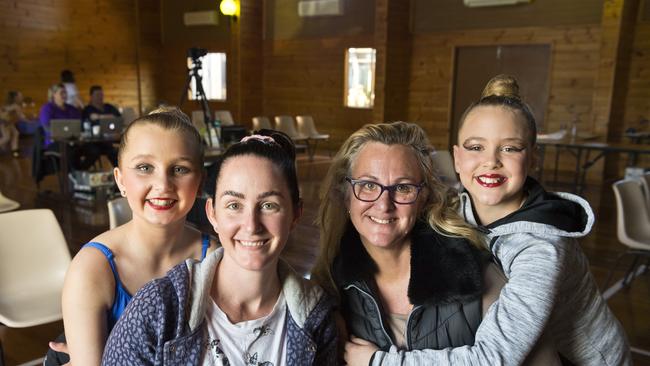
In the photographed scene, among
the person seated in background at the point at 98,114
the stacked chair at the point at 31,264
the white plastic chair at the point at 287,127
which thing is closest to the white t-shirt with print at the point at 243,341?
the stacked chair at the point at 31,264

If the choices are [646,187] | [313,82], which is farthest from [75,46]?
[646,187]

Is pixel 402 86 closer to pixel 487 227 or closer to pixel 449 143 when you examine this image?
pixel 449 143

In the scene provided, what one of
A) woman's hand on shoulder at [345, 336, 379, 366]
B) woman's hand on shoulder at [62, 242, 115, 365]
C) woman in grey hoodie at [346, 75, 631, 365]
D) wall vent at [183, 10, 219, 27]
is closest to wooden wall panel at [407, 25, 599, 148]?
wall vent at [183, 10, 219, 27]

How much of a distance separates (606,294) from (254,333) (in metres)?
3.50

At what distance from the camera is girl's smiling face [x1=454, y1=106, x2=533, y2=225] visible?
1.51 metres

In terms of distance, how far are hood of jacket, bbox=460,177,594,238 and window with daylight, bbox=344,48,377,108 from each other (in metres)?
9.62

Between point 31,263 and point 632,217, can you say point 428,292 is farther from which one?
point 632,217

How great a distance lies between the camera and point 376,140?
4.73 feet

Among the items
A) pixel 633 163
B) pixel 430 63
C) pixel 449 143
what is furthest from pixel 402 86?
pixel 633 163

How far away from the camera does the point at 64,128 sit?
6648 mm

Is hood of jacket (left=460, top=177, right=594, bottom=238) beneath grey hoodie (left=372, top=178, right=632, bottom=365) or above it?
above

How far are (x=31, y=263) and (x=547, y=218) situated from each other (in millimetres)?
2392

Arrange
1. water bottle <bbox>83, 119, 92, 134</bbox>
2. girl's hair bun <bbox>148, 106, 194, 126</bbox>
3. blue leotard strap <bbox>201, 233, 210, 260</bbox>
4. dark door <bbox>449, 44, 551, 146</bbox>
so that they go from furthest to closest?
dark door <bbox>449, 44, 551, 146</bbox> → water bottle <bbox>83, 119, 92, 134</bbox> → blue leotard strap <bbox>201, 233, 210, 260</bbox> → girl's hair bun <bbox>148, 106, 194, 126</bbox>

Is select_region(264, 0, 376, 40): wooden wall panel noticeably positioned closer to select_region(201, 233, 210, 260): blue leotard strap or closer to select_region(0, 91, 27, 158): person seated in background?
select_region(0, 91, 27, 158): person seated in background
